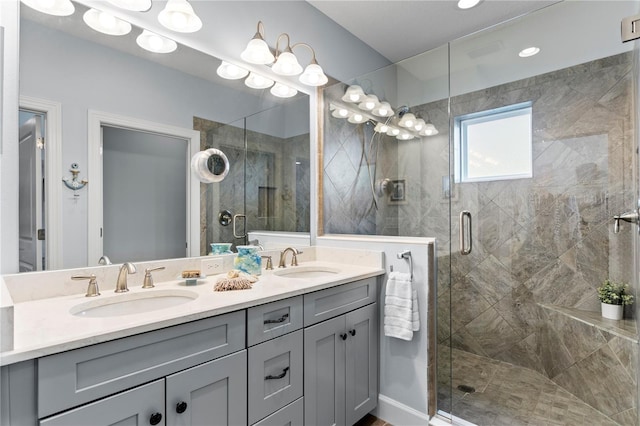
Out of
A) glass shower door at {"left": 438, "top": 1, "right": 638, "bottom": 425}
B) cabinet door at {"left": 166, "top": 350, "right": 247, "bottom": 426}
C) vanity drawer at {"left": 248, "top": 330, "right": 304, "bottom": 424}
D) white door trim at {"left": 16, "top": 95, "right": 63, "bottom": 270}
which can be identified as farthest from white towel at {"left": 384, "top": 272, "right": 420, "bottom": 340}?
white door trim at {"left": 16, "top": 95, "right": 63, "bottom": 270}

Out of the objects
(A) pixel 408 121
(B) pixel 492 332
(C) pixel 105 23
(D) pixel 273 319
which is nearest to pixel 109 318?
(D) pixel 273 319

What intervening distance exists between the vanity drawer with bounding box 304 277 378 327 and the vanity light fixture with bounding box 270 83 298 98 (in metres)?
1.39

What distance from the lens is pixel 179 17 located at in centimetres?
155

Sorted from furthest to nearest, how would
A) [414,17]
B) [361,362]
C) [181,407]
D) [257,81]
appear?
[414,17] < [257,81] < [361,362] < [181,407]

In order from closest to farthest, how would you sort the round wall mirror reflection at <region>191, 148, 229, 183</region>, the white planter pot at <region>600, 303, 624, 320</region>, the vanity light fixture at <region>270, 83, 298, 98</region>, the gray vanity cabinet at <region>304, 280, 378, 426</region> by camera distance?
the gray vanity cabinet at <region>304, 280, 378, 426</region> → the round wall mirror reflection at <region>191, 148, 229, 183</region> → the white planter pot at <region>600, 303, 624, 320</region> → the vanity light fixture at <region>270, 83, 298, 98</region>

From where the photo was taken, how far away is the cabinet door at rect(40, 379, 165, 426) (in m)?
0.84

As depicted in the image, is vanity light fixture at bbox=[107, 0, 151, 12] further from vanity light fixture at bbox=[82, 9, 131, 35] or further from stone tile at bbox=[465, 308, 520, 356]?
stone tile at bbox=[465, 308, 520, 356]

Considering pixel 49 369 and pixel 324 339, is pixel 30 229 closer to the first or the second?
pixel 49 369

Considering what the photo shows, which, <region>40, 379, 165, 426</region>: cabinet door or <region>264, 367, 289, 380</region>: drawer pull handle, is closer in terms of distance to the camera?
<region>40, 379, 165, 426</region>: cabinet door

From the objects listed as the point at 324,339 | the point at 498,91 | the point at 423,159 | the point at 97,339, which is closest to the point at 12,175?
the point at 97,339

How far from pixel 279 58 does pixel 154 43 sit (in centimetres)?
74

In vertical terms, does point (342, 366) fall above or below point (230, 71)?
below

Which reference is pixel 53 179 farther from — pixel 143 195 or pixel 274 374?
pixel 274 374

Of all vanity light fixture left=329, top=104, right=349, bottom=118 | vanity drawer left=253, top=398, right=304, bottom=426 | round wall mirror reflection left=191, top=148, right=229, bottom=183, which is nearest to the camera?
vanity drawer left=253, top=398, right=304, bottom=426
